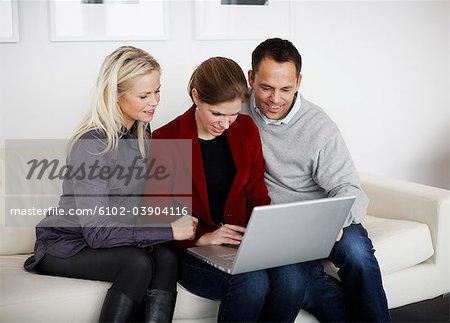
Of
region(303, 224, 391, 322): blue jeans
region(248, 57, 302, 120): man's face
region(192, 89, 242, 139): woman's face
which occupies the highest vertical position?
region(248, 57, 302, 120): man's face

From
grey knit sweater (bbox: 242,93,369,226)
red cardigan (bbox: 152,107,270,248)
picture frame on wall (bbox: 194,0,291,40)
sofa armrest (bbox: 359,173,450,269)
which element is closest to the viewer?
red cardigan (bbox: 152,107,270,248)

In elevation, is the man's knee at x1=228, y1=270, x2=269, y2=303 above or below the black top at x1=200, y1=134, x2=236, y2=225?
below

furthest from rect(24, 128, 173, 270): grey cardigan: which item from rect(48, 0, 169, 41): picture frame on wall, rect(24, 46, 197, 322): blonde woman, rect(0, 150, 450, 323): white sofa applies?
rect(48, 0, 169, 41): picture frame on wall

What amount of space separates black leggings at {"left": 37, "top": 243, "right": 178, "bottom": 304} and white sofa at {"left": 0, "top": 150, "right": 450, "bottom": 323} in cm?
3

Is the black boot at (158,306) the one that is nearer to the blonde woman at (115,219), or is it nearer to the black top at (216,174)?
the blonde woman at (115,219)

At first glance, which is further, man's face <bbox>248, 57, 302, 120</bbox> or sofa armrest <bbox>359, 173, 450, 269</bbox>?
sofa armrest <bbox>359, 173, 450, 269</bbox>

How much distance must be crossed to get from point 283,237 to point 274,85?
0.56 metres

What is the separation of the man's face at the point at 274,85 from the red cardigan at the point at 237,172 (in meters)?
0.10

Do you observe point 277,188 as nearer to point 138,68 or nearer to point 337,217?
point 337,217

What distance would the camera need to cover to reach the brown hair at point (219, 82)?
7.03ft

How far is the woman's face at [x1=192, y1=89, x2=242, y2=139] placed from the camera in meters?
2.16

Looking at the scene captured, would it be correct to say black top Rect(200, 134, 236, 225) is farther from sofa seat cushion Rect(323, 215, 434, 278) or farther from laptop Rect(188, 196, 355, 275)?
sofa seat cushion Rect(323, 215, 434, 278)

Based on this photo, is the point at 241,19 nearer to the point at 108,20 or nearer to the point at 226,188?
the point at 108,20

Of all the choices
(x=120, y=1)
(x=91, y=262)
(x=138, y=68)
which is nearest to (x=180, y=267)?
(x=91, y=262)
